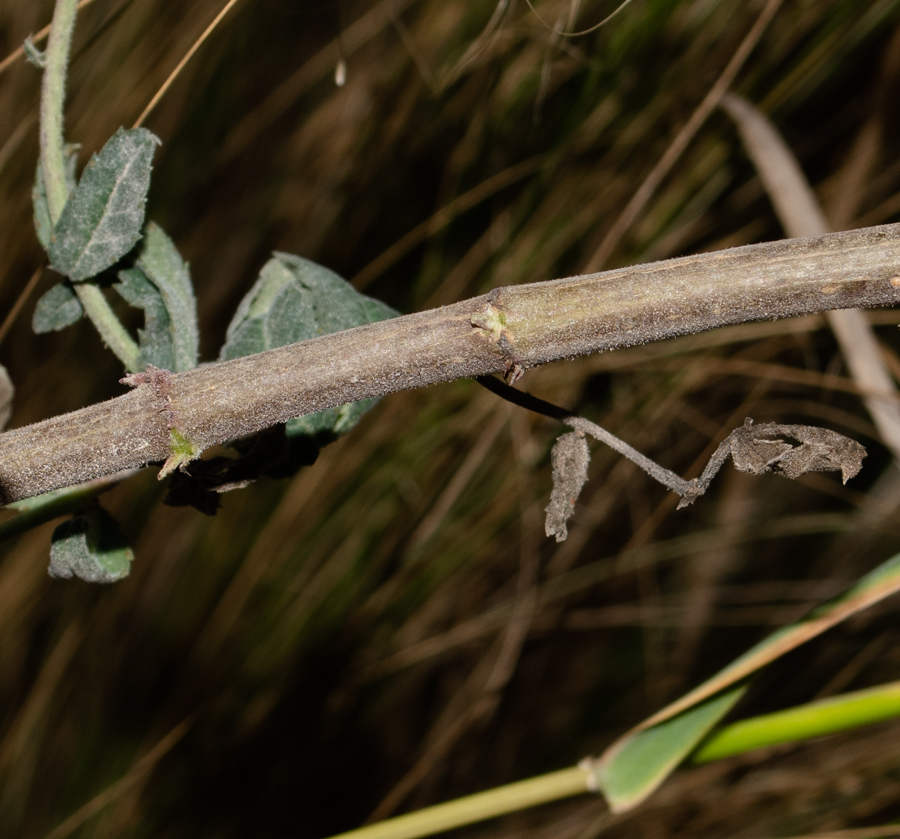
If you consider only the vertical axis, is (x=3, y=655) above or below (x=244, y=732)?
above

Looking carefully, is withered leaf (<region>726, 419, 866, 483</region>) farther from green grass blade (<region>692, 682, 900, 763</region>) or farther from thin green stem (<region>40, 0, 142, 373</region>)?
thin green stem (<region>40, 0, 142, 373</region>)

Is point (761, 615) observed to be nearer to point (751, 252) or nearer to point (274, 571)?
point (274, 571)

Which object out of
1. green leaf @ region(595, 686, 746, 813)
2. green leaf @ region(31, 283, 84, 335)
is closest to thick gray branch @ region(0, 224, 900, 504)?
green leaf @ region(31, 283, 84, 335)

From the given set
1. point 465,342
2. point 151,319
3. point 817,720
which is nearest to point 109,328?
point 151,319

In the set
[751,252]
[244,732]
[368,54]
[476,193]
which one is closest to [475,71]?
[476,193]

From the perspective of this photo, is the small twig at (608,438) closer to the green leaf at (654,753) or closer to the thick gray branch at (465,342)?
the thick gray branch at (465,342)
